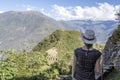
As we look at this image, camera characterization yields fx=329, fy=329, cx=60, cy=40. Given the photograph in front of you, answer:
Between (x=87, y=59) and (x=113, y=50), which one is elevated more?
(x=87, y=59)

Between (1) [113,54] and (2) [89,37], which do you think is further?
(1) [113,54]

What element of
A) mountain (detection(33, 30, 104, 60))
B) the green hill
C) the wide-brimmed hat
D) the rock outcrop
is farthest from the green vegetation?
the green hill

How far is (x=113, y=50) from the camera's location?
17.1 meters

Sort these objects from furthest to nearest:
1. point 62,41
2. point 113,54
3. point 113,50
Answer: point 62,41
point 113,50
point 113,54

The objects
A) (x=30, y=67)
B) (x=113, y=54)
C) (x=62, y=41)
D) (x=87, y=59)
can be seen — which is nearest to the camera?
(x=87, y=59)

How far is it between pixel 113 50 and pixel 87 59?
30.0 feet

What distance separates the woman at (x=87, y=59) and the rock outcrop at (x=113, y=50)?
22.8 feet

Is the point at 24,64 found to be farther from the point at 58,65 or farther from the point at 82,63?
the point at 82,63

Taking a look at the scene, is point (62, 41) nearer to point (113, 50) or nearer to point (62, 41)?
point (62, 41)

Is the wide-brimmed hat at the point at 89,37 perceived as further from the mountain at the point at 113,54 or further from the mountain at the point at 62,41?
the mountain at the point at 62,41

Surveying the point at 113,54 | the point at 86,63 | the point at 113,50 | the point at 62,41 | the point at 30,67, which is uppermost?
the point at 86,63

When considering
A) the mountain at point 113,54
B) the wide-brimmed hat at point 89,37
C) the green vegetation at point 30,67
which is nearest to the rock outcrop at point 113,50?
the mountain at point 113,54

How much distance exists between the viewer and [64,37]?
145 m

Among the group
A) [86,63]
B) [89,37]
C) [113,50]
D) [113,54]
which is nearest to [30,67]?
[113,50]
